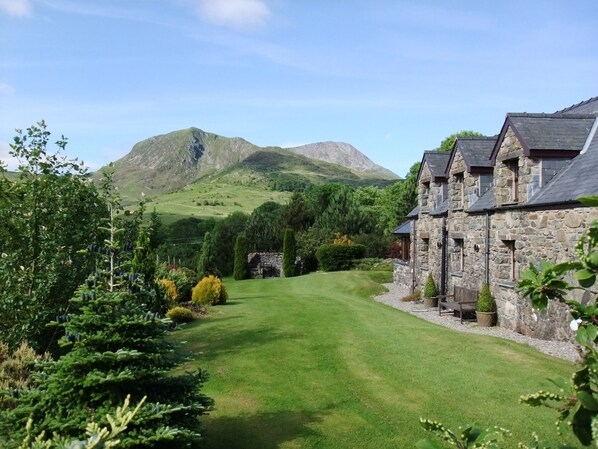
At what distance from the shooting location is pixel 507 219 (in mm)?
15977

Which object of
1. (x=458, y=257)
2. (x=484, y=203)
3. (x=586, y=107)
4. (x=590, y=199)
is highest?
(x=586, y=107)

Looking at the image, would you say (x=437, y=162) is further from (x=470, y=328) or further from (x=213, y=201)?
(x=213, y=201)

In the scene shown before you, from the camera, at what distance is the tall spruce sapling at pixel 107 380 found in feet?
18.1

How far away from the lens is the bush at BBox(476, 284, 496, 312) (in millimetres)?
16797

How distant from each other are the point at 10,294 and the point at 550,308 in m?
13.2

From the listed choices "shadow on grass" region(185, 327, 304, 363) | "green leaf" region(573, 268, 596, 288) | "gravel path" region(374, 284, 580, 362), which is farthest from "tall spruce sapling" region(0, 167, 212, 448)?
"shadow on grass" region(185, 327, 304, 363)

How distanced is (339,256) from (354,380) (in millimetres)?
30682

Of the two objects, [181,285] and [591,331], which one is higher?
[591,331]

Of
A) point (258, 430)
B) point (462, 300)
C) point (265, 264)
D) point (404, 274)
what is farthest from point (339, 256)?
point (258, 430)

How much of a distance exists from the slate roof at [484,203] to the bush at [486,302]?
2690mm

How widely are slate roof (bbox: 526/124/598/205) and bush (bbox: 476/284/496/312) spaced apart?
12.2 feet

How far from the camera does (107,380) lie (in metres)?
5.46

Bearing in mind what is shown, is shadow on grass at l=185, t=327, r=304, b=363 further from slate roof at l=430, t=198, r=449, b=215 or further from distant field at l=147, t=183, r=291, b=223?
distant field at l=147, t=183, r=291, b=223

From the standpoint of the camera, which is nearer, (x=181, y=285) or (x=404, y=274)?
(x=181, y=285)
